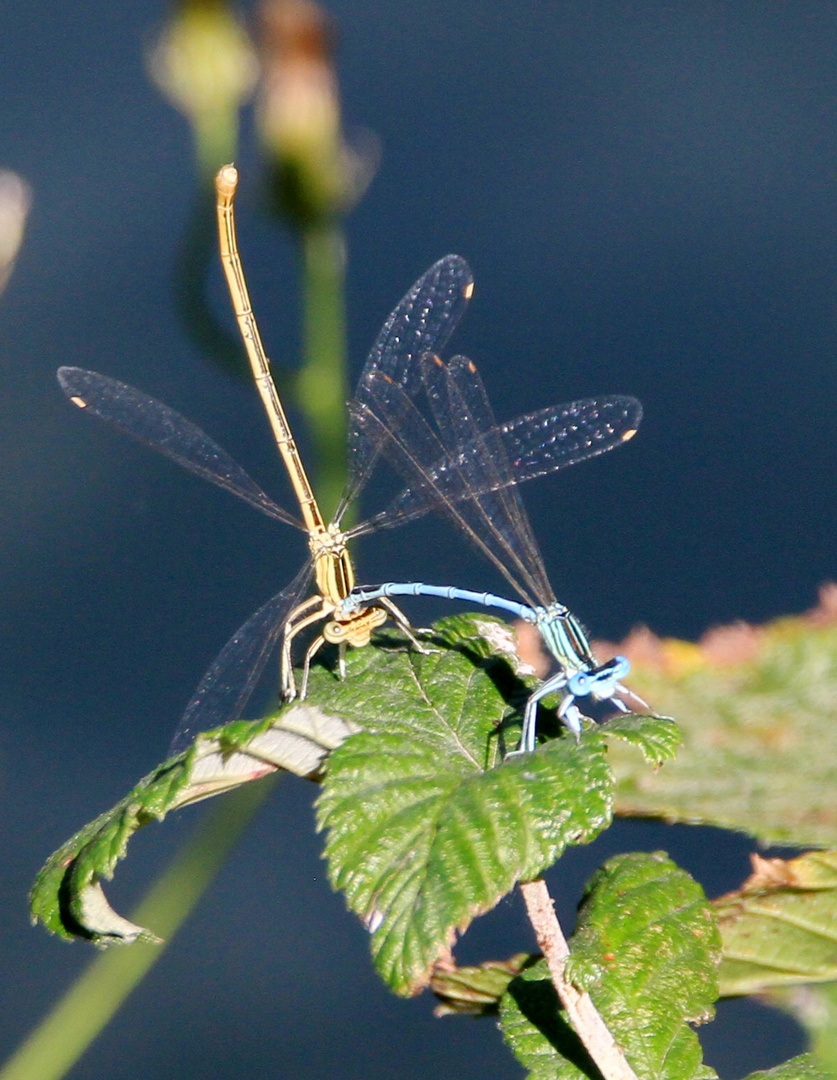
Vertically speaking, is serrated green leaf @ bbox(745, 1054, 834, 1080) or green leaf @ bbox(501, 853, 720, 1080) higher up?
green leaf @ bbox(501, 853, 720, 1080)

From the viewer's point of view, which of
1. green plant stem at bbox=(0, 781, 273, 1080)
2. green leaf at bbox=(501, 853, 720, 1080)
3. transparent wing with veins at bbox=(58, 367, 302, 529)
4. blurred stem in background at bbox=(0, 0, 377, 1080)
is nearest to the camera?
green leaf at bbox=(501, 853, 720, 1080)

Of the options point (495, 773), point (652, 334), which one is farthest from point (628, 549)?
point (495, 773)

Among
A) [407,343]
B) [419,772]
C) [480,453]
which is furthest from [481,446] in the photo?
[419,772]

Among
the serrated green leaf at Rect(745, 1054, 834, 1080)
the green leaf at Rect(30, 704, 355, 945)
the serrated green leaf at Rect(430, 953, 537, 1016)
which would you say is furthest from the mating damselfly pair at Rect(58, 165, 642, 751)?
the serrated green leaf at Rect(745, 1054, 834, 1080)

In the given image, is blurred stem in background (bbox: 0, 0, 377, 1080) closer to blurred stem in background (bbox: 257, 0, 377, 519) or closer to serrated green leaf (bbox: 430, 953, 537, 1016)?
blurred stem in background (bbox: 257, 0, 377, 519)

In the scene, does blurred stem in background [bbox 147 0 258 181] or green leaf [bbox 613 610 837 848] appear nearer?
green leaf [bbox 613 610 837 848]
